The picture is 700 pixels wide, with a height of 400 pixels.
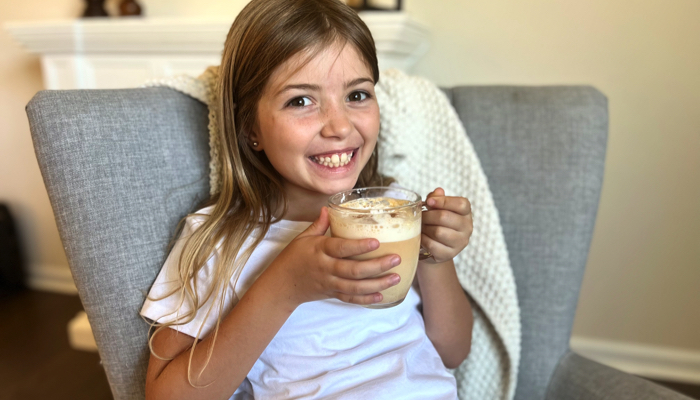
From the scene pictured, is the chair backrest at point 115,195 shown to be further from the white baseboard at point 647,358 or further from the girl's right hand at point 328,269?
the white baseboard at point 647,358

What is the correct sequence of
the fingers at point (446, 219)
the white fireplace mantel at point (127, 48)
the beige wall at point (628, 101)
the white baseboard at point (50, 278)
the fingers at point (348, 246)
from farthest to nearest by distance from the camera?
the white baseboard at point (50, 278), the white fireplace mantel at point (127, 48), the beige wall at point (628, 101), the fingers at point (446, 219), the fingers at point (348, 246)

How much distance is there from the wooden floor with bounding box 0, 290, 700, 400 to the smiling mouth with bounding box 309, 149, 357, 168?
4.48ft

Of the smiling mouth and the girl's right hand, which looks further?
the smiling mouth

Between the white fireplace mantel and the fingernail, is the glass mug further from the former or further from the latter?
the white fireplace mantel

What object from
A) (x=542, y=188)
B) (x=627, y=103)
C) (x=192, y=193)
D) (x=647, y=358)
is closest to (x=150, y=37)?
(x=192, y=193)

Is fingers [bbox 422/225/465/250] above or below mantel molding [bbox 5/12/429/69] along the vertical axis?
below

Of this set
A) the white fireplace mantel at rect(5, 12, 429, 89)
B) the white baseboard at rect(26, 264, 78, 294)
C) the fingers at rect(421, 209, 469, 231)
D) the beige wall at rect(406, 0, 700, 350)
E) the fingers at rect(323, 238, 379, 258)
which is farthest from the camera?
the white baseboard at rect(26, 264, 78, 294)

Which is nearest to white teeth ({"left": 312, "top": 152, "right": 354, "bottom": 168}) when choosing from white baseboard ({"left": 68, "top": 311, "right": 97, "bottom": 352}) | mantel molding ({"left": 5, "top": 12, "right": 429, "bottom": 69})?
mantel molding ({"left": 5, "top": 12, "right": 429, "bottom": 69})

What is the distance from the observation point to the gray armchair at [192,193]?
2.62ft

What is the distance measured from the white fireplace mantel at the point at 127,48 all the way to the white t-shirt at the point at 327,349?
0.95 m

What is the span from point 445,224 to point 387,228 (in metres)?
0.14

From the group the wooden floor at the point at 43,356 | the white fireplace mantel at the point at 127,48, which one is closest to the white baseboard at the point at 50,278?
the wooden floor at the point at 43,356

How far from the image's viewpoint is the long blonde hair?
32.7 inches

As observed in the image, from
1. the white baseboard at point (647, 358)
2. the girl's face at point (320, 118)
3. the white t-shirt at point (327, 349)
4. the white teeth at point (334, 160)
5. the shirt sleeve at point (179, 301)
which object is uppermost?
the girl's face at point (320, 118)
